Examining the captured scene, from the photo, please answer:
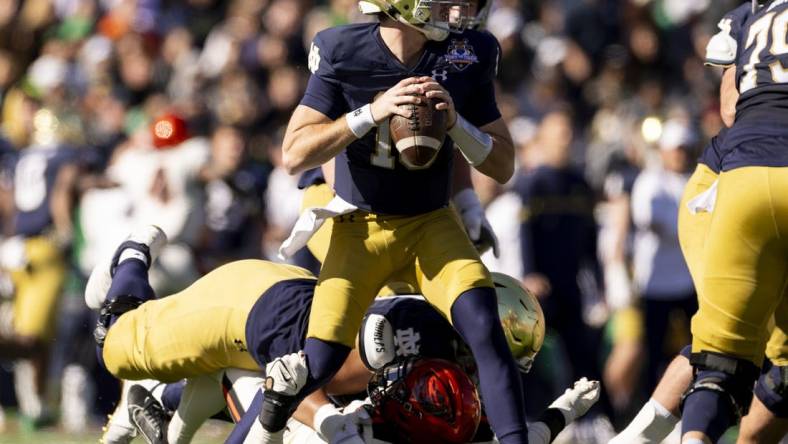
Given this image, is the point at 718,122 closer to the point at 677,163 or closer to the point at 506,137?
the point at 677,163

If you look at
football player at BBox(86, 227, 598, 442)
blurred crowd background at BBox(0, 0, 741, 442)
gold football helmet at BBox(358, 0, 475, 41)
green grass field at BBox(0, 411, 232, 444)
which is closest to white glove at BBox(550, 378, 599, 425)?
football player at BBox(86, 227, 598, 442)

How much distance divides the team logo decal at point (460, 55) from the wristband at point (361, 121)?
371 mm

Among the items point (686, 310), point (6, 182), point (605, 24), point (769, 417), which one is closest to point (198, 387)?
point (769, 417)

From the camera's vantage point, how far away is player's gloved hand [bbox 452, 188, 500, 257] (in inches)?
249

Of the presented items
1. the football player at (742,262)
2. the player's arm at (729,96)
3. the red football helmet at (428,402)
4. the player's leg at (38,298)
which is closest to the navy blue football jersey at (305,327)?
the red football helmet at (428,402)

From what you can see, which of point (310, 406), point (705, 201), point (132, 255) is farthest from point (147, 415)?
point (705, 201)

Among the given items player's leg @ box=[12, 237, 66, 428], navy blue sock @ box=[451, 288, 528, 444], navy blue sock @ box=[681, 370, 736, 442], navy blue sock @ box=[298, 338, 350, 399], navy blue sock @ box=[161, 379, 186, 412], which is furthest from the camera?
player's leg @ box=[12, 237, 66, 428]

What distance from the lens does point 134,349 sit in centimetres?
602

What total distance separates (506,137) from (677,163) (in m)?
3.64

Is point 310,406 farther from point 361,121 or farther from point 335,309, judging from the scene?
point 361,121

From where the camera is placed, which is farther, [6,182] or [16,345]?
[6,182]

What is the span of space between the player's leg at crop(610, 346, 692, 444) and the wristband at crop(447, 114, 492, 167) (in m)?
1.01

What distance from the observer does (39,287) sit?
10367mm

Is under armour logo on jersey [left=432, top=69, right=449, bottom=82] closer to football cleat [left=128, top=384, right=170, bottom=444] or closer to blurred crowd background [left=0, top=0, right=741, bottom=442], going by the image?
football cleat [left=128, top=384, right=170, bottom=444]
